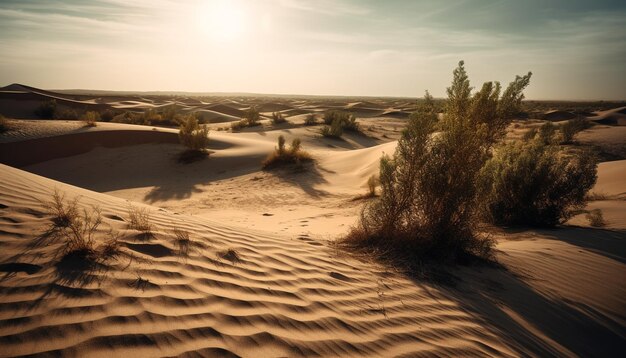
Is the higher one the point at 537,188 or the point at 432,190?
the point at 432,190

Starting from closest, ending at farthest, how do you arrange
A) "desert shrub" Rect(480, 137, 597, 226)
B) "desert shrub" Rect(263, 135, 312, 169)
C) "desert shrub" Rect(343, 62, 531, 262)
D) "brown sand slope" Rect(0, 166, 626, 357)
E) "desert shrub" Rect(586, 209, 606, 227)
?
"brown sand slope" Rect(0, 166, 626, 357) → "desert shrub" Rect(343, 62, 531, 262) → "desert shrub" Rect(480, 137, 597, 226) → "desert shrub" Rect(586, 209, 606, 227) → "desert shrub" Rect(263, 135, 312, 169)

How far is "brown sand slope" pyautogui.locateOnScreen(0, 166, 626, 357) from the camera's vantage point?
6.00 feet

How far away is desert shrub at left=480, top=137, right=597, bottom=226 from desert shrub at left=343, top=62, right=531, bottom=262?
1.76 metres

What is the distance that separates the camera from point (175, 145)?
43.3ft

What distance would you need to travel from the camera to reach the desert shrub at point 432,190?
12.4 ft

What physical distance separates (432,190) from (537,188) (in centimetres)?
277

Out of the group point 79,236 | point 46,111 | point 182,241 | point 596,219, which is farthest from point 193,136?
point 46,111

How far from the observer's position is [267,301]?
94.7 inches

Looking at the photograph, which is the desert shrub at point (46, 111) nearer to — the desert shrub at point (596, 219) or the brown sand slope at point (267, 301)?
the brown sand slope at point (267, 301)

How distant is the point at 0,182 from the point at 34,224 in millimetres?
1182

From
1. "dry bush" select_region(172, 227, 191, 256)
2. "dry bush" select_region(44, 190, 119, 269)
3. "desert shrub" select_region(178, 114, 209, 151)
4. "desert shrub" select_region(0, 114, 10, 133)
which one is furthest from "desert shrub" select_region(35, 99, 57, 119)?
"dry bush" select_region(172, 227, 191, 256)

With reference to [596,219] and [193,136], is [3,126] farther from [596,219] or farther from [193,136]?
[596,219]

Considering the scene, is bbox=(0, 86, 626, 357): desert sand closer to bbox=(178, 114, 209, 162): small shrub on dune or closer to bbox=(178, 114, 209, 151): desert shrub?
bbox=(178, 114, 209, 162): small shrub on dune

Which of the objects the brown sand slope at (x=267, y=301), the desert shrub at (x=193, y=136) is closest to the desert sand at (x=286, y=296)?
the brown sand slope at (x=267, y=301)
